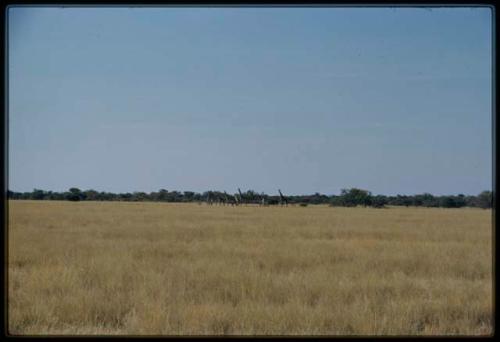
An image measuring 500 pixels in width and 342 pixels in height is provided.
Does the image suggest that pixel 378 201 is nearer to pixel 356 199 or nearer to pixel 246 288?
pixel 356 199

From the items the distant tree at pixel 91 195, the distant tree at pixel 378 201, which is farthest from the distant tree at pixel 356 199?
the distant tree at pixel 91 195

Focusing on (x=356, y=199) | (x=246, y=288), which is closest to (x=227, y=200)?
(x=356, y=199)

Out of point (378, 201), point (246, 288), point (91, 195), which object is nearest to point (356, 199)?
point (378, 201)

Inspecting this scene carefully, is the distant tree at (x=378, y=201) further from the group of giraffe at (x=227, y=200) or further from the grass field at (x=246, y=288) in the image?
the grass field at (x=246, y=288)

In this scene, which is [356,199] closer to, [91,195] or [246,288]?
[91,195]

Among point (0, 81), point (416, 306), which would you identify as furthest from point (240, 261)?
point (0, 81)

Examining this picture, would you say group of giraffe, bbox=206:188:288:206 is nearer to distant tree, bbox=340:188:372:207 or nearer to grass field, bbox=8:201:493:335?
distant tree, bbox=340:188:372:207

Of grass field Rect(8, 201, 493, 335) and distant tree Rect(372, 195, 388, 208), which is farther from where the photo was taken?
distant tree Rect(372, 195, 388, 208)

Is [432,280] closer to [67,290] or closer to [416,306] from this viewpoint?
[416,306]

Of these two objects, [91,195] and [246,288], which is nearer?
[246,288]

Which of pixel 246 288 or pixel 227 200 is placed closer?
pixel 246 288

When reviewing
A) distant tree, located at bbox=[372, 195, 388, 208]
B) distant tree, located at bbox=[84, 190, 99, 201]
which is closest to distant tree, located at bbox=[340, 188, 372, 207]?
distant tree, located at bbox=[372, 195, 388, 208]

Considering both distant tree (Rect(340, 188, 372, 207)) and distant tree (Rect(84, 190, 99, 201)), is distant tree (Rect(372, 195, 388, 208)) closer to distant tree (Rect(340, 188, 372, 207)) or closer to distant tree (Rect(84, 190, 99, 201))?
distant tree (Rect(340, 188, 372, 207))

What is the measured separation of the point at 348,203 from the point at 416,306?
25726 mm
